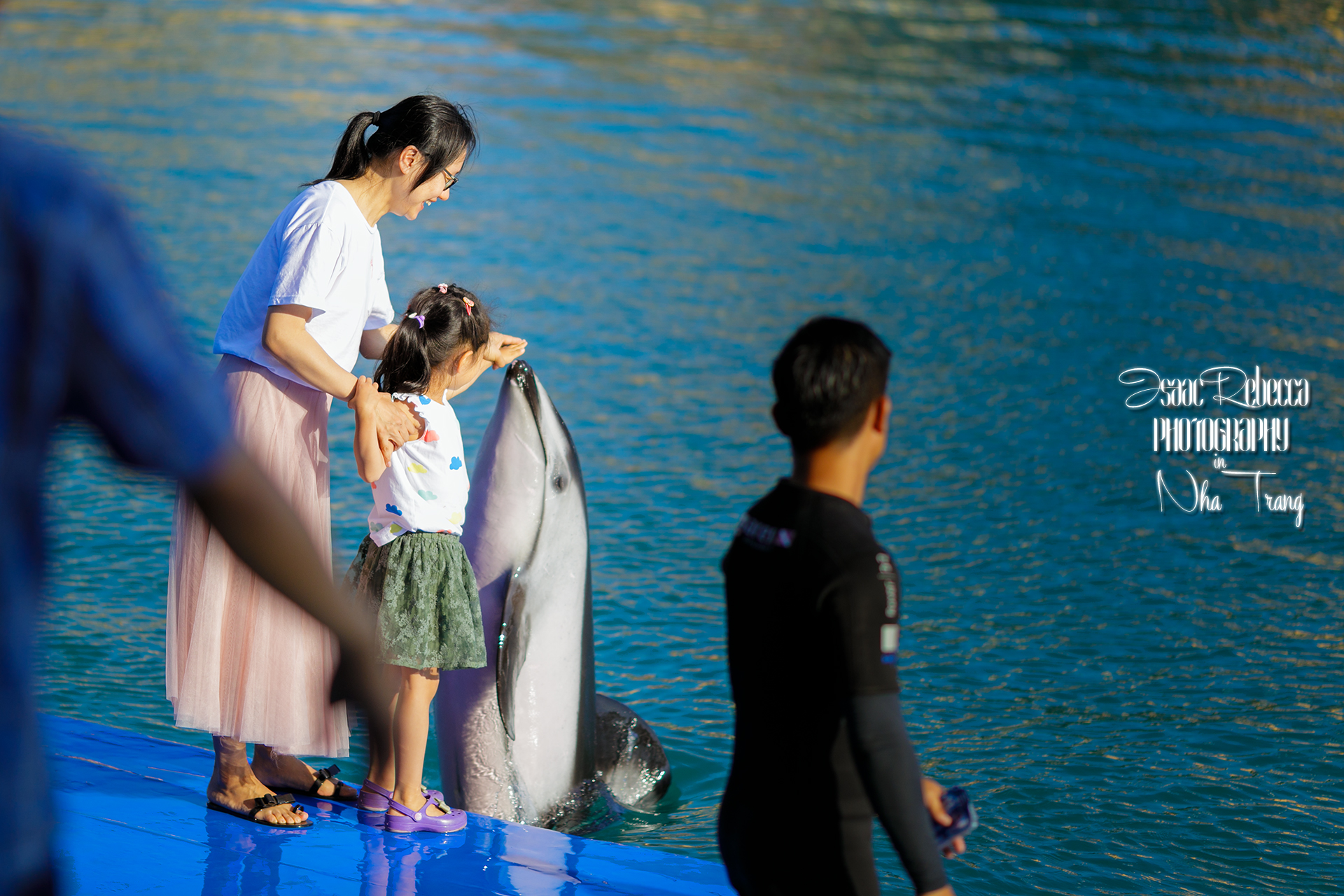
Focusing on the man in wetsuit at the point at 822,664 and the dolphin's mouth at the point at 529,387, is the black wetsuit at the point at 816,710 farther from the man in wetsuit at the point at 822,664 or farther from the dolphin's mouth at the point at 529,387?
the dolphin's mouth at the point at 529,387

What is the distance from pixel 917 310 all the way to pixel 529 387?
831cm

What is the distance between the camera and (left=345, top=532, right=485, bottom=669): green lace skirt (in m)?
3.60

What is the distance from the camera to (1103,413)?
32.6 feet

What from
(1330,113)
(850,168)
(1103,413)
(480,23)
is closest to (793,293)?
(1103,413)

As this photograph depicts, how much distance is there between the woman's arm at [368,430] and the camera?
3.47 meters

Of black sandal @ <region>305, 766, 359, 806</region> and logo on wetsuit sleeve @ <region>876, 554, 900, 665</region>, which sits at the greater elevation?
logo on wetsuit sleeve @ <region>876, 554, 900, 665</region>

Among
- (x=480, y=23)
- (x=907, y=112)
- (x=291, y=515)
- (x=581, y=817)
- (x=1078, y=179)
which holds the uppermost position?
(x=480, y=23)

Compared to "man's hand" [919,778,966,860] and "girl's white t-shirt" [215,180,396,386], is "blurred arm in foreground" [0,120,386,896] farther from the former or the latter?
"girl's white t-shirt" [215,180,396,386]

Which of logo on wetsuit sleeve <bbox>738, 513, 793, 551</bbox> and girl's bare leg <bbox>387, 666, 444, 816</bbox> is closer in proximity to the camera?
logo on wetsuit sleeve <bbox>738, 513, 793, 551</bbox>

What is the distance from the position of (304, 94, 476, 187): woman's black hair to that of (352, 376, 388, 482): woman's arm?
60 cm

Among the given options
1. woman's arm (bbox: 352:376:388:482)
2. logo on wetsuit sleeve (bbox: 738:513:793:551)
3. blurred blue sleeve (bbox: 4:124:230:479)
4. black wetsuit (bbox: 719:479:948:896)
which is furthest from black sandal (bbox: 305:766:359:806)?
blurred blue sleeve (bbox: 4:124:230:479)

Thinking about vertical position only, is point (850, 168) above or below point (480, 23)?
below

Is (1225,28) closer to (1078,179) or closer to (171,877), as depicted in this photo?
(1078,179)

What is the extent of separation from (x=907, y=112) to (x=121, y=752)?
63.3 ft
